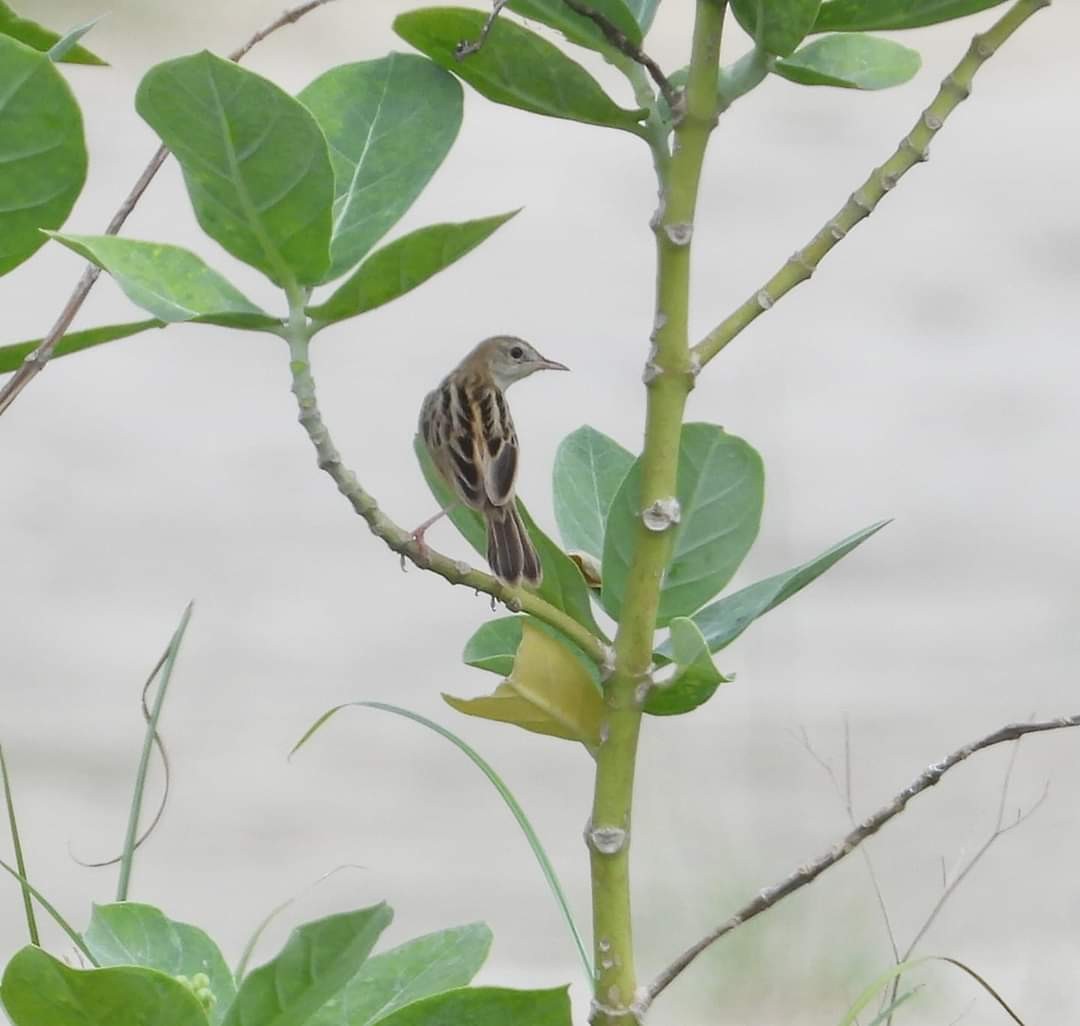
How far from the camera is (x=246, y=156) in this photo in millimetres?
707

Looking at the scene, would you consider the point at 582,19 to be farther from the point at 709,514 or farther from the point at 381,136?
the point at 709,514

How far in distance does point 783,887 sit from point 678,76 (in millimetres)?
393

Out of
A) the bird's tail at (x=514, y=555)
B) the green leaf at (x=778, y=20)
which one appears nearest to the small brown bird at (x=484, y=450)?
the bird's tail at (x=514, y=555)

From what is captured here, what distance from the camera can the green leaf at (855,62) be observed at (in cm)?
81

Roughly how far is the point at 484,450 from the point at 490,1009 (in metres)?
0.82

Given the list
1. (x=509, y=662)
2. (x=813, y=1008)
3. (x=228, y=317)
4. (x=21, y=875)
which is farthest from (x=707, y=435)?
(x=813, y=1008)

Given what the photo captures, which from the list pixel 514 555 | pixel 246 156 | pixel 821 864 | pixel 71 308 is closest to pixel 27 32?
pixel 71 308

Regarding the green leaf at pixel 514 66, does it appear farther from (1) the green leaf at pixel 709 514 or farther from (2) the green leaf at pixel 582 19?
(1) the green leaf at pixel 709 514

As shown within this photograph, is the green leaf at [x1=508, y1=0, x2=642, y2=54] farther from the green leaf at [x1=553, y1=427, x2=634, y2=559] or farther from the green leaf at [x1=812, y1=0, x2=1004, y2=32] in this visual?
the green leaf at [x1=553, y1=427, x2=634, y2=559]

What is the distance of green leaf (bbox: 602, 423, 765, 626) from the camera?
0.86 meters

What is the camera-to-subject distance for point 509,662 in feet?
2.92

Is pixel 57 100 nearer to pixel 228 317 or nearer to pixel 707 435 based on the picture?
A: pixel 228 317

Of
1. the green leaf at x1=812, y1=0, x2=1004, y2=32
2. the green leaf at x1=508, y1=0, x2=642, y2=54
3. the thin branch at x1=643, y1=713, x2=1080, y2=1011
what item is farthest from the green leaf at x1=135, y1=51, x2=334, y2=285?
the thin branch at x1=643, y1=713, x2=1080, y2=1011

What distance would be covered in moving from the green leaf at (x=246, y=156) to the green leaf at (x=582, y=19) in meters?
0.14
